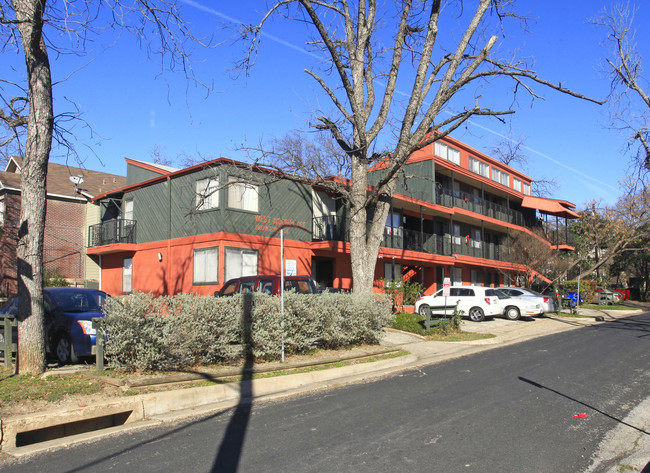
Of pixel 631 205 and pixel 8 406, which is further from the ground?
pixel 631 205

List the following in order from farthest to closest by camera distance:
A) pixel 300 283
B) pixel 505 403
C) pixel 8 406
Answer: pixel 300 283, pixel 505 403, pixel 8 406

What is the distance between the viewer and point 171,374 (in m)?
8.30

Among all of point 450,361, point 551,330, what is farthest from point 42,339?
point 551,330

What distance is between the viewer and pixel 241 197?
21062mm

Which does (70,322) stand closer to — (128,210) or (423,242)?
(128,210)

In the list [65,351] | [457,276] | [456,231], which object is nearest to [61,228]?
[65,351]

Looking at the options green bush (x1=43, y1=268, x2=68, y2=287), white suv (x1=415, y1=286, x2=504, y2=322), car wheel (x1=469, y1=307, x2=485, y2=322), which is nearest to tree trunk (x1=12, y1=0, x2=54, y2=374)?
white suv (x1=415, y1=286, x2=504, y2=322)

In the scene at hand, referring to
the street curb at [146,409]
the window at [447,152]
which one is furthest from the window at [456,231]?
the street curb at [146,409]

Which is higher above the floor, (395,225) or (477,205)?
(477,205)

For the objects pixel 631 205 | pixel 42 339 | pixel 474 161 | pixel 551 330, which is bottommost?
pixel 551 330

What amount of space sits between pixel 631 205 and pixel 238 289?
3398 cm

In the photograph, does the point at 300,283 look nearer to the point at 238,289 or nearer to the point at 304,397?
the point at 238,289

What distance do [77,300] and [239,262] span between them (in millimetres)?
10084

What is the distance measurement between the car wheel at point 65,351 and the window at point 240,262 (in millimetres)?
10294
